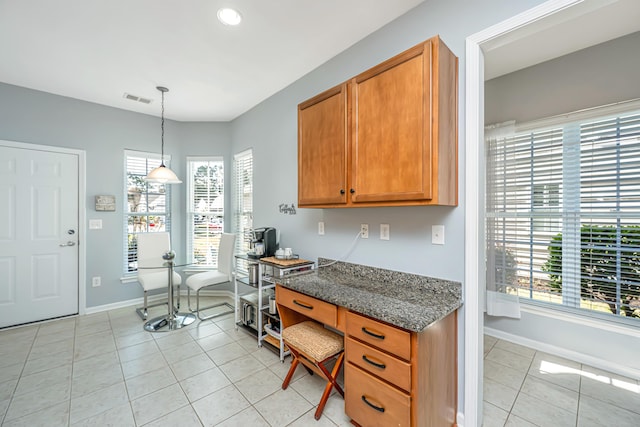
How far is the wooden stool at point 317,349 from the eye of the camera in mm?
1740

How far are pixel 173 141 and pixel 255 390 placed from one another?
3.73 m

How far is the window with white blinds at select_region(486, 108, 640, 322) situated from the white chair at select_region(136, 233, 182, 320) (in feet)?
12.5

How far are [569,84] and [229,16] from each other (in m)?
3.00

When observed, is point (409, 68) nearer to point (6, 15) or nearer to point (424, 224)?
point (424, 224)

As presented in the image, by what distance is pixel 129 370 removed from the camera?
2.28 meters

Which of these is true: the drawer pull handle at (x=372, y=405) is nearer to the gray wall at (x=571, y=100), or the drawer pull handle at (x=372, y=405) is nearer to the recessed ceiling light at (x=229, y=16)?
the gray wall at (x=571, y=100)

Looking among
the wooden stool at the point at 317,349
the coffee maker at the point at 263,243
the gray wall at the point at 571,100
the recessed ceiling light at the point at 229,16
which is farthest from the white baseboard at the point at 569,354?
the recessed ceiling light at the point at 229,16

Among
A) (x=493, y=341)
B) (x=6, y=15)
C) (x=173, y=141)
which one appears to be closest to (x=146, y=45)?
(x=6, y=15)

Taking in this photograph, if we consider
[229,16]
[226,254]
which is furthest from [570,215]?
[226,254]

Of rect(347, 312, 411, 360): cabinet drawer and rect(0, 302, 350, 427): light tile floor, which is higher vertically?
rect(347, 312, 411, 360): cabinet drawer

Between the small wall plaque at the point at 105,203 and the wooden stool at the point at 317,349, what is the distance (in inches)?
125

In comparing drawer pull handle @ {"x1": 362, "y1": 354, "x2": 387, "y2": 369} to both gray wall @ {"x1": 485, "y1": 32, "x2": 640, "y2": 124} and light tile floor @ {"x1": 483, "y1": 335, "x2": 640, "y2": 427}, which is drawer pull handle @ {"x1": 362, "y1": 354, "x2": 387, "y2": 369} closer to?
light tile floor @ {"x1": 483, "y1": 335, "x2": 640, "y2": 427}

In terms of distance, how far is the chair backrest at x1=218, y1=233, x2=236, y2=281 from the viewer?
3.40 metres

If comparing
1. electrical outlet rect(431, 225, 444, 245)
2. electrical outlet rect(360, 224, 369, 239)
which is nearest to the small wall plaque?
electrical outlet rect(360, 224, 369, 239)
